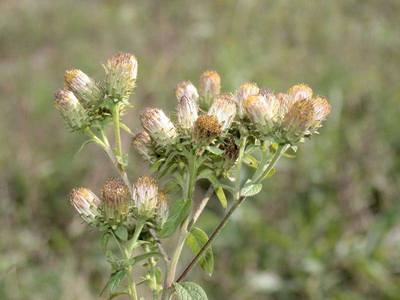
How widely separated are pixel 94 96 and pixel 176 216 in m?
0.65

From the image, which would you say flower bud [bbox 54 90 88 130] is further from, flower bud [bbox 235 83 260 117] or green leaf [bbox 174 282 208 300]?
green leaf [bbox 174 282 208 300]

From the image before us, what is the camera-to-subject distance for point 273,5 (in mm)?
10547

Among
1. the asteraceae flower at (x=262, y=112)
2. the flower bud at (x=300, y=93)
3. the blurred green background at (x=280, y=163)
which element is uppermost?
the blurred green background at (x=280, y=163)

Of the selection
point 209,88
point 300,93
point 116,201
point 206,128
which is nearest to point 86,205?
point 116,201

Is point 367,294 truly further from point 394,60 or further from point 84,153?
point 394,60

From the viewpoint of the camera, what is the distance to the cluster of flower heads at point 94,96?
2.61 meters

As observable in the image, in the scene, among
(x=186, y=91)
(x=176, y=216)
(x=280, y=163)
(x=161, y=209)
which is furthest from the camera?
(x=280, y=163)

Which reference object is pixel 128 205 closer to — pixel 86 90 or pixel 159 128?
pixel 159 128

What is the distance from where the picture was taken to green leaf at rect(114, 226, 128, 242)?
238cm

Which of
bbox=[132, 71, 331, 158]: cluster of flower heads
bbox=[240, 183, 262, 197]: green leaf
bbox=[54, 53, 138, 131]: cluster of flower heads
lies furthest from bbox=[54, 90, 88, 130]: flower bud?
bbox=[240, 183, 262, 197]: green leaf

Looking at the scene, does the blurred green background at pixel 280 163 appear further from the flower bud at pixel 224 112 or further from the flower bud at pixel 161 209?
the flower bud at pixel 224 112

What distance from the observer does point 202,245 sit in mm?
2422

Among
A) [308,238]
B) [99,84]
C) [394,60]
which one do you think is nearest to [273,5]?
[394,60]

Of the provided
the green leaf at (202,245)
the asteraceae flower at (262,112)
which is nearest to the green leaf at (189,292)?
the green leaf at (202,245)
